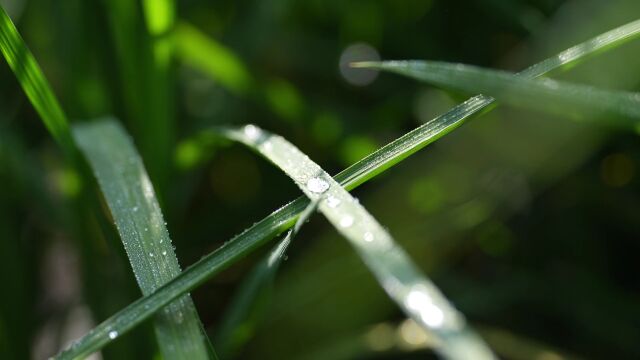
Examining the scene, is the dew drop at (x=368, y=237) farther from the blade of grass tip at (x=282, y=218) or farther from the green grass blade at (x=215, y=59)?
the green grass blade at (x=215, y=59)

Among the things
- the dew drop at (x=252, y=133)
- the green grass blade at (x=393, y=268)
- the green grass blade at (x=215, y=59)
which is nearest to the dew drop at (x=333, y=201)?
the green grass blade at (x=393, y=268)

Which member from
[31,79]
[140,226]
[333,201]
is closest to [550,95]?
[333,201]

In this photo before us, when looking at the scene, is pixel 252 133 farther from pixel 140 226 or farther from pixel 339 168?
pixel 339 168

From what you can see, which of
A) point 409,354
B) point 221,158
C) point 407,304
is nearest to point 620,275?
point 409,354

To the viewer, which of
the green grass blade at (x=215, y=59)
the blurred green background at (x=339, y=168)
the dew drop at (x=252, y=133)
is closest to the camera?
the dew drop at (x=252, y=133)

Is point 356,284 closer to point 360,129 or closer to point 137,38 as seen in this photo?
point 360,129

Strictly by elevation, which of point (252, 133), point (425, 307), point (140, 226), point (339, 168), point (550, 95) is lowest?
point (425, 307)
